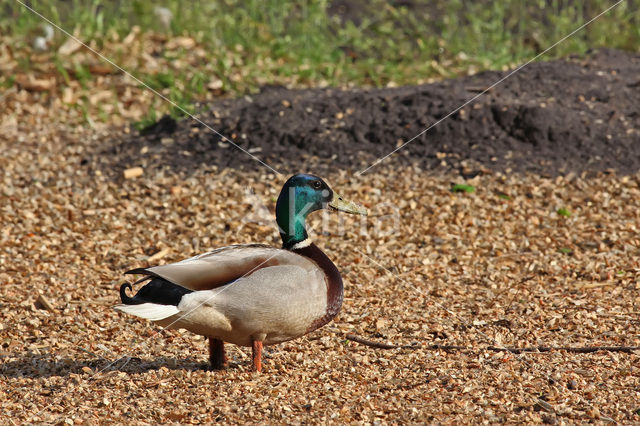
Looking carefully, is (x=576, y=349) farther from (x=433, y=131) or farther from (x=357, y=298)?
(x=433, y=131)

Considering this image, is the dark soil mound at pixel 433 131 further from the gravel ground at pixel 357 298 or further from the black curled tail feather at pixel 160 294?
the black curled tail feather at pixel 160 294

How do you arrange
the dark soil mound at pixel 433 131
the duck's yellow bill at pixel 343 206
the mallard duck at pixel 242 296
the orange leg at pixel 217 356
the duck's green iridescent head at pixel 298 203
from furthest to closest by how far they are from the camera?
1. the dark soil mound at pixel 433 131
2. the duck's yellow bill at pixel 343 206
3. the duck's green iridescent head at pixel 298 203
4. the orange leg at pixel 217 356
5. the mallard duck at pixel 242 296

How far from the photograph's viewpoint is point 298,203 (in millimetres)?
4043

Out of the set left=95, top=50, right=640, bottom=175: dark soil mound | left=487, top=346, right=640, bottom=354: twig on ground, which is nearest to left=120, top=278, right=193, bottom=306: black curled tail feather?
left=487, top=346, right=640, bottom=354: twig on ground

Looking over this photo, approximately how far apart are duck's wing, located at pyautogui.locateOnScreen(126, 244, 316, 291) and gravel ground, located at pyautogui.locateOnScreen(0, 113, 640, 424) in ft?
1.56

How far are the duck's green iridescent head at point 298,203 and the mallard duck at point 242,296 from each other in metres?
0.17

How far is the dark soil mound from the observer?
Answer: 22.3 feet

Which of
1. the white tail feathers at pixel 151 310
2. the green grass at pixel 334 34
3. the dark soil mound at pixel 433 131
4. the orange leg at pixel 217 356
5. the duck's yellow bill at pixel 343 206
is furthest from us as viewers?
the green grass at pixel 334 34

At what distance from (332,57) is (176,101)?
1918mm

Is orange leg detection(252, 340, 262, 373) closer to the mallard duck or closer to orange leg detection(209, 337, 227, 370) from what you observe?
the mallard duck

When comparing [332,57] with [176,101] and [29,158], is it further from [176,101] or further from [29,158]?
[29,158]

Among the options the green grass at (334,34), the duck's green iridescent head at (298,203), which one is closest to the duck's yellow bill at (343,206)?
the duck's green iridescent head at (298,203)

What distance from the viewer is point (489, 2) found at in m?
10.3

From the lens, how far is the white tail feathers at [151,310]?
3.39 metres
